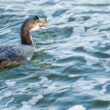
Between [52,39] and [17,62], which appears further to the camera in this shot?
[52,39]

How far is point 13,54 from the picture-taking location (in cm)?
964

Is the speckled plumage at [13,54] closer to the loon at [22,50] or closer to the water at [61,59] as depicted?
the loon at [22,50]

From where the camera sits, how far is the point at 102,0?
13906 mm

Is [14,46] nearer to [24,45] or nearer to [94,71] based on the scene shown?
[24,45]

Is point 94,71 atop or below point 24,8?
below

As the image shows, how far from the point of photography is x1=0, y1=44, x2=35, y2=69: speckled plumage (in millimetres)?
9294

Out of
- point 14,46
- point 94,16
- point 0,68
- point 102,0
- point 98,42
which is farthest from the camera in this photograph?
point 102,0

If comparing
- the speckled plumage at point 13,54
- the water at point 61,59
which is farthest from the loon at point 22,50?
the water at point 61,59

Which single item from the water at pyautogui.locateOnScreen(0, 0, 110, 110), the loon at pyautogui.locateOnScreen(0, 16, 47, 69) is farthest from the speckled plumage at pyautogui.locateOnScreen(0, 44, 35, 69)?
the water at pyautogui.locateOnScreen(0, 0, 110, 110)

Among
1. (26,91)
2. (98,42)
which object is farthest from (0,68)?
(98,42)

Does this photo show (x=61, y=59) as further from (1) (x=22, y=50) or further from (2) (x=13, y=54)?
(2) (x=13, y=54)

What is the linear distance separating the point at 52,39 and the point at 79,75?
2.88 m

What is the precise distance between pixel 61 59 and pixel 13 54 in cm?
112

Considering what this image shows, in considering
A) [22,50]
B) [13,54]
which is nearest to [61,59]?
[22,50]
